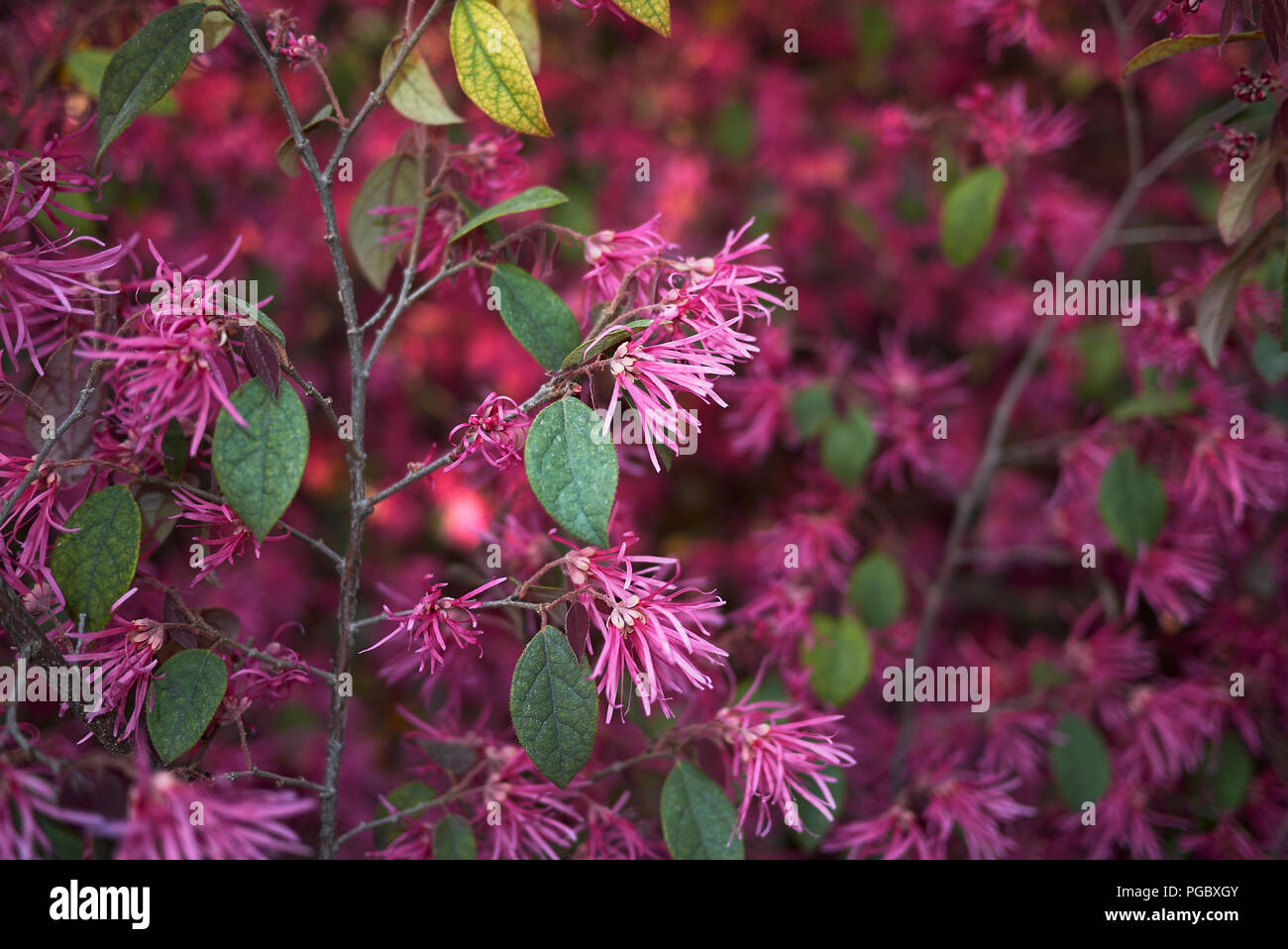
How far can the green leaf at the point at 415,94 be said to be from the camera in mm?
622

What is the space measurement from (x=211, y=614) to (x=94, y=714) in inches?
4.3

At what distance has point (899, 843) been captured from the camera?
2.49 ft

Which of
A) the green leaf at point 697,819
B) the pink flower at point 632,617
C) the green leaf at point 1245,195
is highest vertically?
the green leaf at point 1245,195

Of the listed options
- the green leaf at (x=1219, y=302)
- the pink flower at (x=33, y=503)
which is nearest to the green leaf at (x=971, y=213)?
the green leaf at (x=1219, y=302)

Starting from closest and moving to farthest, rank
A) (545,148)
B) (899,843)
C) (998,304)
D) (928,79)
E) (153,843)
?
1. (153,843)
2. (899,843)
3. (998,304)
4. (545,148)
5. (928,79)

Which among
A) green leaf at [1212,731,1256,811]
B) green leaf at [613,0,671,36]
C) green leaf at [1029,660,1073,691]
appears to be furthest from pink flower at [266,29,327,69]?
green leaf at [1212,731,1256,811]

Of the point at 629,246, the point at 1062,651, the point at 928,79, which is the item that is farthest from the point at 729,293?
A: the point at 928,79

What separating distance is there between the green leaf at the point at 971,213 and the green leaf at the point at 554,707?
0.72 meters

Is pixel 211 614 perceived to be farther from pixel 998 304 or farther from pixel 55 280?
pixel 998 304

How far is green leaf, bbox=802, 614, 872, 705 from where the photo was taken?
2.86ft

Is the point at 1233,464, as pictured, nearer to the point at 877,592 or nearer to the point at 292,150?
the point at 877,592

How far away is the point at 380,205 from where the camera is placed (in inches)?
27.6

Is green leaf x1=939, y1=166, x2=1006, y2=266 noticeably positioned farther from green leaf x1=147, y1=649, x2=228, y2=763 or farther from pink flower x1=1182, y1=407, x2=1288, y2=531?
green leaf x1=147, y1=649, x2=228, y2=763

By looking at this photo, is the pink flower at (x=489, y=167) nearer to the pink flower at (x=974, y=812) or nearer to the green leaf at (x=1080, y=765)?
the pink flower at (x=974, y=812)
